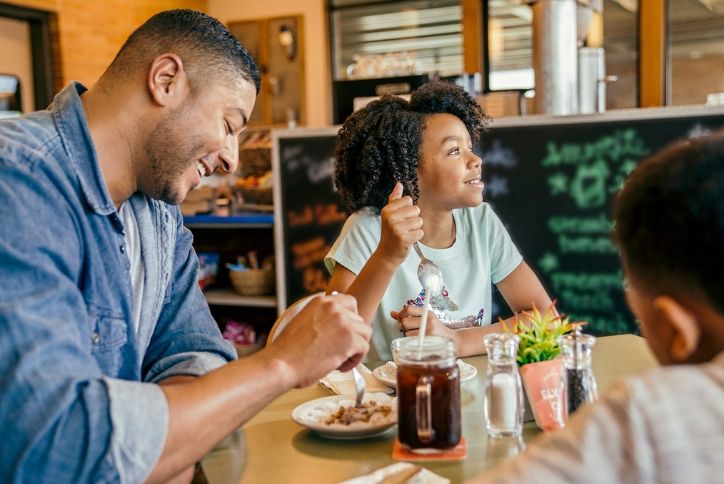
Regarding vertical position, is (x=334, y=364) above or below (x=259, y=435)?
above

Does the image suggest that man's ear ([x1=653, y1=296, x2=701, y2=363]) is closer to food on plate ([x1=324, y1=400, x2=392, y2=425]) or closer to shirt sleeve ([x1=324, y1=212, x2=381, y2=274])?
food on plate ([x1=324, y1=400, x2=392, y2=425])

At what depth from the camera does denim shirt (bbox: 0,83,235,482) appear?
0.89 metres

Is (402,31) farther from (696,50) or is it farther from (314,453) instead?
(314,453)

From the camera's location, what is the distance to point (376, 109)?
2246 millimetres

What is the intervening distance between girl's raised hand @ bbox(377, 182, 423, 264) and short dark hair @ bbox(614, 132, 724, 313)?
2.75 feet

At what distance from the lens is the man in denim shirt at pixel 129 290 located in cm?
91

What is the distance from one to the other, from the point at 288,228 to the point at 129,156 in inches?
94.1

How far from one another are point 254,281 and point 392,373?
2.42 meters

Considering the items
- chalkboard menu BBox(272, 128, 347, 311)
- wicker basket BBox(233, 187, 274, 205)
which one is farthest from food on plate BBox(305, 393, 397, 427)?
wicker basket BBox(233, 187, 274, 205)

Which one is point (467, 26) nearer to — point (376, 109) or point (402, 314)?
point (376, 109)

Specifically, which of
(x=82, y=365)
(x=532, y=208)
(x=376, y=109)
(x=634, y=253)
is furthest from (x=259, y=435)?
(x=532, y=208)

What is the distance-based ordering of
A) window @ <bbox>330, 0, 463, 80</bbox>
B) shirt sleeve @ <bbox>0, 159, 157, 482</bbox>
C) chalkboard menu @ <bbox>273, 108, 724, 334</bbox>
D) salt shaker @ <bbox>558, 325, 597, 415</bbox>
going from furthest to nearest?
window @ <bbox>330, 0, 463, 80</bbox>
chalkboard menu @ <bbox>273, 108, 724, 334</bbox>
salt shaker @ <bbox>558, 325, 597, 415</bbox>
shirt sleeve @ <bbox>0, 159, 157, 482</bbox>

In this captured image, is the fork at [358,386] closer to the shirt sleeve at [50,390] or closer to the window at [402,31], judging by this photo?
the shirt sleeve at [50,390]

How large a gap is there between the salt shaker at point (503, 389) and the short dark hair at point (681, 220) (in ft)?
1.24
